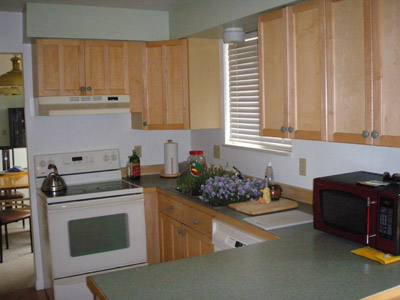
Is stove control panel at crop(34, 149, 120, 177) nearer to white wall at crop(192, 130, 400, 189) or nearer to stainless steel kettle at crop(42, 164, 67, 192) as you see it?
stainless steel kettle at crop(42, 164, 67, 192)

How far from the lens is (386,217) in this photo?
1.98 meters

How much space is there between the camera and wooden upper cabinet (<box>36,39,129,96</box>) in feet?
11.9

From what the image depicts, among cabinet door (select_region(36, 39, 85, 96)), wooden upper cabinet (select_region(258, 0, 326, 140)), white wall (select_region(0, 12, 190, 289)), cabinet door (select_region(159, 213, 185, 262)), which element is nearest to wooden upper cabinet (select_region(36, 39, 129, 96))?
cabinet door (select_region(36, 39, 85, 96))

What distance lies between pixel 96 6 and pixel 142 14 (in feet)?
1.26

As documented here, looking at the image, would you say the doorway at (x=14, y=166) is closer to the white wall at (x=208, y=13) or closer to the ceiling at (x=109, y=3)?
the ceiling at (x=109, y=3)

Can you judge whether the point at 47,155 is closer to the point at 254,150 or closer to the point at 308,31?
the point at 254,150

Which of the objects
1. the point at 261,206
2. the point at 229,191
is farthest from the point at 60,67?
the point at 261,206

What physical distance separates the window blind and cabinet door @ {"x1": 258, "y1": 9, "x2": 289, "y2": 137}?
65 centimetres

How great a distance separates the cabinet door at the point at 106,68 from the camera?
3764mm

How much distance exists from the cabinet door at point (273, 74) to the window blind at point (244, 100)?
0.65m

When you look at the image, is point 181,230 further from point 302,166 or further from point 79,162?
point 79,162

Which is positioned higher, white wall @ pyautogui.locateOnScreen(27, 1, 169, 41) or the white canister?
white wall @ pyautogui.locateOnScreen(27, 1, 169, 41)

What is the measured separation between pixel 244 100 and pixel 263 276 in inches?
84.5

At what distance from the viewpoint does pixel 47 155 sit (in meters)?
4.02
